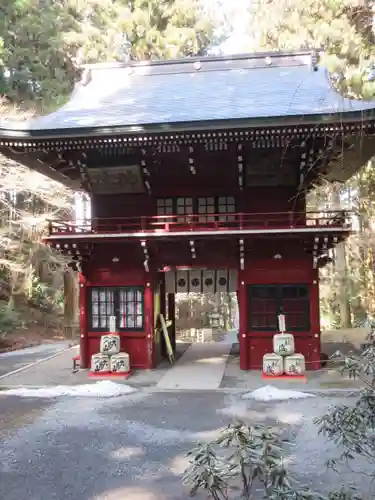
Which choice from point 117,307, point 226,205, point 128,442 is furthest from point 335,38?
point 128,442

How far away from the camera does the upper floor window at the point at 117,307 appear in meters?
13.2

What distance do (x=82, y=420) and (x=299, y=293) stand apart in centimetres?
665

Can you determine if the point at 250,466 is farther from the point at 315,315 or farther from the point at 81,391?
the point at 315,315

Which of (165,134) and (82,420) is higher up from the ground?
(165,134)

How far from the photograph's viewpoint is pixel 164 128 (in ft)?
36.8

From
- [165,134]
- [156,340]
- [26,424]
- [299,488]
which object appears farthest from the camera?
[156,340]

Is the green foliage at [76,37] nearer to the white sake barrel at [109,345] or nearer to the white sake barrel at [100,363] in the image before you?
the white sake barrel at [109,345]

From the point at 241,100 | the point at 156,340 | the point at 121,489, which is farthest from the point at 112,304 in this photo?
the point at 121,489

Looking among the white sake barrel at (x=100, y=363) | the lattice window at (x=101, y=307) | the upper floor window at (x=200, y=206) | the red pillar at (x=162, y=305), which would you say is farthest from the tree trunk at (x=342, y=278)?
the white sake barrel at (x=100, y=363)

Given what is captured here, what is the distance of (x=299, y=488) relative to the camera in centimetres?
272

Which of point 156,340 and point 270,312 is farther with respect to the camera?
point 156,340

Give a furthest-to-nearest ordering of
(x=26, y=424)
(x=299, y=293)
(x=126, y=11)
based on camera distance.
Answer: (x=126, y=11)
(x=299, y=293)
(x=26, y=424)

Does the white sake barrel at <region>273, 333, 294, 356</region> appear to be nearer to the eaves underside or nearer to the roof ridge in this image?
the eaves underside

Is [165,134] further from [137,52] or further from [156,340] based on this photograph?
[137,52]
